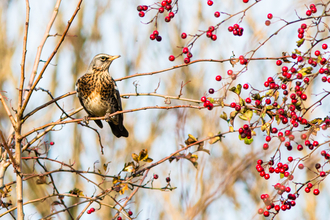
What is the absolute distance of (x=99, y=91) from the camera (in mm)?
5016

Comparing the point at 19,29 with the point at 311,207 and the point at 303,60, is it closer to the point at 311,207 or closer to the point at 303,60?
the point at 311,207

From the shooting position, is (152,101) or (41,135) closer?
(41,135)

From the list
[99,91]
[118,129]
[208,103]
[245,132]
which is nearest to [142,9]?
[208,103]

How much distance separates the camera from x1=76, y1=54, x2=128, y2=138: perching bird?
16.4ft

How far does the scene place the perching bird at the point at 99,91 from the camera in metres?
5.01

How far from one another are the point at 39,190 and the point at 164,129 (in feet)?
8.52

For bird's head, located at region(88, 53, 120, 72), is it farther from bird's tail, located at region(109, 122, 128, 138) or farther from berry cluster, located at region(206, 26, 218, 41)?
berry cluster, located at region(206, 26, 218, 41)

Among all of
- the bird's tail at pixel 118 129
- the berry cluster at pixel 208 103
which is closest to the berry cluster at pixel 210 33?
the berry cluster at pixel 208 103

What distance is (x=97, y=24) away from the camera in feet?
29.9

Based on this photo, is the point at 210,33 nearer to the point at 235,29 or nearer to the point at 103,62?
the point at 235,29

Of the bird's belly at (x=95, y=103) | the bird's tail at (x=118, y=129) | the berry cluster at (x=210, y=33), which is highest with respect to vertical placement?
the bird's belly at (x=95, y=103)

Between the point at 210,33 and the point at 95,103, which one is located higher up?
the point at 95,103

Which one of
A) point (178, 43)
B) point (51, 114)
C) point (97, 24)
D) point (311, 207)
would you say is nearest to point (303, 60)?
point (311, 207)

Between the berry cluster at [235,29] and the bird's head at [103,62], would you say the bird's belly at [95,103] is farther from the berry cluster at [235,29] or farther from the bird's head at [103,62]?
the berry cluster at [235,29]
